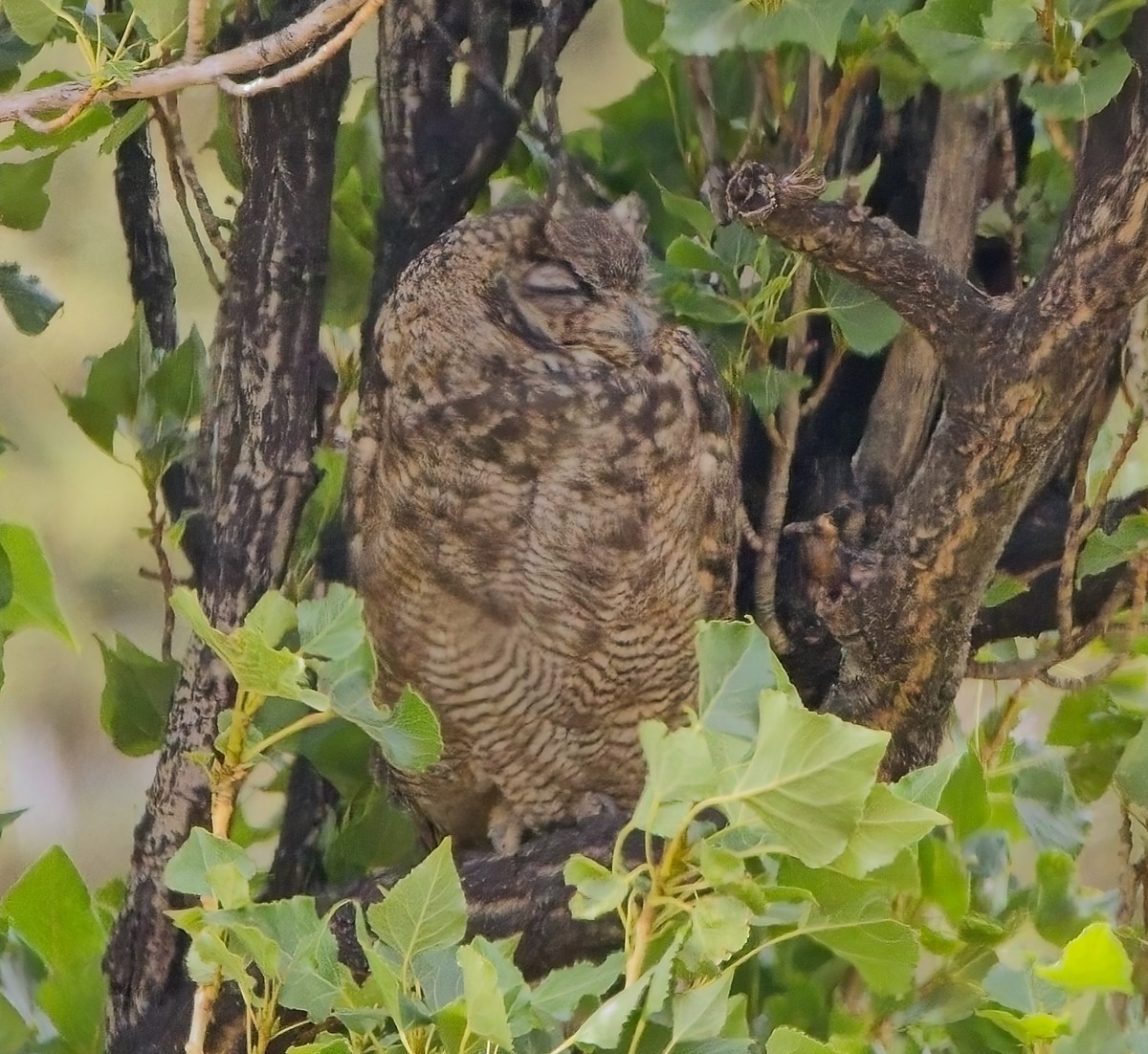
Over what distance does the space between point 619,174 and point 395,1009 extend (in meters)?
0.59

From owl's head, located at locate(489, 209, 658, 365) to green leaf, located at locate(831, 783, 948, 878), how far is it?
1.34 feet

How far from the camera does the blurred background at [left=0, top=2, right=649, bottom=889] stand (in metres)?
1.22

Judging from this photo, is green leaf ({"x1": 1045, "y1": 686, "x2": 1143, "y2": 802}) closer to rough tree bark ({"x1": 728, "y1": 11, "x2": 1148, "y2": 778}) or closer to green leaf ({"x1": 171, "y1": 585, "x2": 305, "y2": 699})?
rough tree bark ({"x1": 728, "y1": 11, "x2": 1148, "y2": 778})

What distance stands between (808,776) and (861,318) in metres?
0.38

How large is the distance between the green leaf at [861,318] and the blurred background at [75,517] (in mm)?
530

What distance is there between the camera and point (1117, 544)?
0.75m

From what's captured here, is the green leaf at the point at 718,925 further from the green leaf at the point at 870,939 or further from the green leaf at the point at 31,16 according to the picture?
the green leaf at the point at 31,16

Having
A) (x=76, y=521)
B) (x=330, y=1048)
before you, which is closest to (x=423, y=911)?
(x=330, y=1048)

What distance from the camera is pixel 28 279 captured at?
2.84 ft

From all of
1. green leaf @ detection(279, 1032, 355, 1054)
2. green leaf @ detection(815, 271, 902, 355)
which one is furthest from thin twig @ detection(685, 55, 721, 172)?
green leaf @ detection(279, 1032, 355, 1054)

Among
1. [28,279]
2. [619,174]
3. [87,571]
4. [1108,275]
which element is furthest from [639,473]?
[87,571]

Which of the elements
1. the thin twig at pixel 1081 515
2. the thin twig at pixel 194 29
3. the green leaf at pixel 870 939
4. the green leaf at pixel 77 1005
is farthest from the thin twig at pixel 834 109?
the green leaf at pixel 77 1005

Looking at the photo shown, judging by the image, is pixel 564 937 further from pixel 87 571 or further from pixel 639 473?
pixel 87 571

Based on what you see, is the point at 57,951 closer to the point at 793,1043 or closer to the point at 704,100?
the point at 793,1043
